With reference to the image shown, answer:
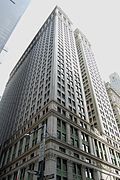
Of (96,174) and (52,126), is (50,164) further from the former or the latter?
(96,174)

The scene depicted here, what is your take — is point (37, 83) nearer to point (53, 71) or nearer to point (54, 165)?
point (53, 71)

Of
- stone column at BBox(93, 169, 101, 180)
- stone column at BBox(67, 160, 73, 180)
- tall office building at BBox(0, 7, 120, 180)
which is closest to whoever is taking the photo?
stone column at BBox(67, 160, 73, 180)

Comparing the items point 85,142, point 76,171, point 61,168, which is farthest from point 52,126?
point 85,142

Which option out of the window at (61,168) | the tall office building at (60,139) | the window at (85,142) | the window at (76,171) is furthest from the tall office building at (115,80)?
the window at (61,168)

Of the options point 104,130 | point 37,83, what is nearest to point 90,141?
point 104,130

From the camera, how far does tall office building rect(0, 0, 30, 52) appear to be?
40.2m

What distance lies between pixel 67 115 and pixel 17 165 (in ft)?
56.5

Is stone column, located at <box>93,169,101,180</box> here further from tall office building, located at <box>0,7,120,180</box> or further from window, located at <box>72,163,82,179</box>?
window, located at <box>72,163,82,179</box>

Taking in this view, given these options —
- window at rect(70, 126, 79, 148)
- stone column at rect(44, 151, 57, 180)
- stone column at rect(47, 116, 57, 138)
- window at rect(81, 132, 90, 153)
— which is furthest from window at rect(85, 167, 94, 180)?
stone column at rect(47, 116, 57, 138)

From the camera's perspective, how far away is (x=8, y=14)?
42062 mm

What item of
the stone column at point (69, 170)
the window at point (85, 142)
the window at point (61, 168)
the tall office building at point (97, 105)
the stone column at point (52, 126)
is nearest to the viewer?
the window at point (61, 168)

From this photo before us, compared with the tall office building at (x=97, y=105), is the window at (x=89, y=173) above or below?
below

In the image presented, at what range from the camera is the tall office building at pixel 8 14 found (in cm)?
4019

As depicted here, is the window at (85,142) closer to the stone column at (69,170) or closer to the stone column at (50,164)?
the stone column at (69,170)
